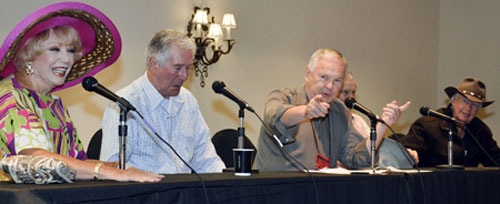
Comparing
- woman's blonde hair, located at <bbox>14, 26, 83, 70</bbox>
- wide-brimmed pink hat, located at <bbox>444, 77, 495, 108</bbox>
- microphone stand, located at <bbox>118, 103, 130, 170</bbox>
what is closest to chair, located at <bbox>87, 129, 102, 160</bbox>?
woman's blonde hair, located at <bbox>14, 26, 83, 70</bbox>

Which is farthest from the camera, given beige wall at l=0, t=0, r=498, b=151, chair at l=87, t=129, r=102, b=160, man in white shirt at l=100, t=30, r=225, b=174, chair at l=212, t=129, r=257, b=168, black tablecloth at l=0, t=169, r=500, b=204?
beige wall at l=0, t=0, r=498, b=151

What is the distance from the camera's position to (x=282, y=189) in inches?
86.0

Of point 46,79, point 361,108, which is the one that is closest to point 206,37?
point 361,108

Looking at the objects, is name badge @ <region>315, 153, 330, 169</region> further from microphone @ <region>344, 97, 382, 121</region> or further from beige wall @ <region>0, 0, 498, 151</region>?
beige wall @ <region>0, 0, 498, 151</region>

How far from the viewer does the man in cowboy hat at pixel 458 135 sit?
4.61m

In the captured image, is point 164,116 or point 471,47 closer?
point 164,116

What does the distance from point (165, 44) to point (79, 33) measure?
64 centimetres

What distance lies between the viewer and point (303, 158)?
327 cm

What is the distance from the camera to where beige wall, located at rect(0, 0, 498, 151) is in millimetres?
4383

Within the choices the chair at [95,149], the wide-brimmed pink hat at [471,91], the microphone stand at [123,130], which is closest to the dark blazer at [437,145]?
the wide-brimmed pink hat at [471,91]

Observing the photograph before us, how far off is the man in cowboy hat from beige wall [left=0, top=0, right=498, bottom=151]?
1.47m

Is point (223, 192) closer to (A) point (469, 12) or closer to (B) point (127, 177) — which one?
(B) point (127, 177)

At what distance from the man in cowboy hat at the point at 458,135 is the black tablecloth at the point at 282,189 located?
3.91 ft

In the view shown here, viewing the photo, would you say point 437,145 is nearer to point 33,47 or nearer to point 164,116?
point 164,116
